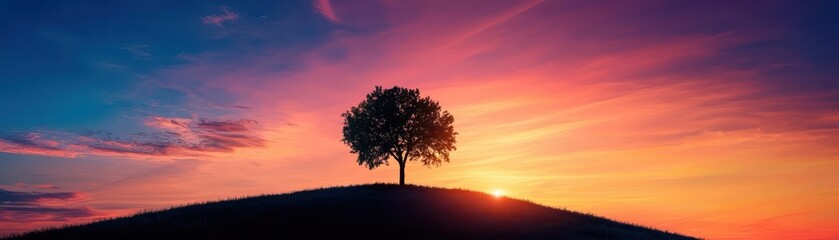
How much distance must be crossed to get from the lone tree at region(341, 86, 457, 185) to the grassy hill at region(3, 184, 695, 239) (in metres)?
11.6

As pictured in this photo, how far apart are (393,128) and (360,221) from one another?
29201 millimetres

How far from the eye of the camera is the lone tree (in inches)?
2586

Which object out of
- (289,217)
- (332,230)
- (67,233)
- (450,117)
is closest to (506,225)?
(332,230)

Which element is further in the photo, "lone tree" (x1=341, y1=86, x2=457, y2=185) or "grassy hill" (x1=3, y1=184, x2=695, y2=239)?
"lone tree" (x1=341, y1=86, x2=457, y2=185)

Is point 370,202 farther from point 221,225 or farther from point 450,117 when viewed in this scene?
point 450,117

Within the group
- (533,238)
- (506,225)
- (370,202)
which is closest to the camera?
(533,238)

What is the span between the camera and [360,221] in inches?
1458

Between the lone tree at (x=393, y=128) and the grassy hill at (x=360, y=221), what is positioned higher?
the lone tree at (x=393, y=128)

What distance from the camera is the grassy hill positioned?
33656 millimetres

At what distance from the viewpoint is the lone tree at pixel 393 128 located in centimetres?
6569

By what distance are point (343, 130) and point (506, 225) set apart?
1305 inches

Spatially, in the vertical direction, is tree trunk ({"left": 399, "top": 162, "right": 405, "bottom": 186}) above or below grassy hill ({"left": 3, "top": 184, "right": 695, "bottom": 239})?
above

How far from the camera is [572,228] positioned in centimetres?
4169

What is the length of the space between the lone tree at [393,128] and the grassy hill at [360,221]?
1162 centimetres
